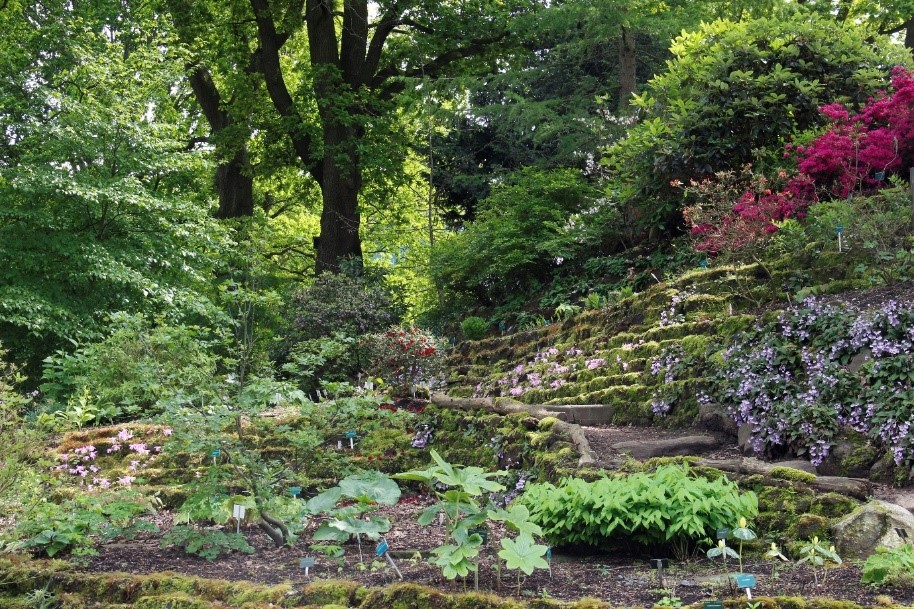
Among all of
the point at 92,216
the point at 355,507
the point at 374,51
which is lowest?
the point at 355,507

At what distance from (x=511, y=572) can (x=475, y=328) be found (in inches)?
393

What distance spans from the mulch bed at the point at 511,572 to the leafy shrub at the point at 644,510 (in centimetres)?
13

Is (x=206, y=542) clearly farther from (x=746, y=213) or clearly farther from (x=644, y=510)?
(x=746, y=213)

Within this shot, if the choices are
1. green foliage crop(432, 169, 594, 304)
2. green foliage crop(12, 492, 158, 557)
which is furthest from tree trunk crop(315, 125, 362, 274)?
green foliage crop(12, 492, 158, 557)

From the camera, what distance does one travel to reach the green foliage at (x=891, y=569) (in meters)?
3.51

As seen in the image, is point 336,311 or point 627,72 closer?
point 336,311

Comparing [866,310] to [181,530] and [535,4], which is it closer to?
[181,530]

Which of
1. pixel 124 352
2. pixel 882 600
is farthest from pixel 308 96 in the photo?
pixel 882 600

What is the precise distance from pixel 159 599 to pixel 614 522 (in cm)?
221

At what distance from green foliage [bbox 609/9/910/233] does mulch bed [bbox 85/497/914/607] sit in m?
7.75

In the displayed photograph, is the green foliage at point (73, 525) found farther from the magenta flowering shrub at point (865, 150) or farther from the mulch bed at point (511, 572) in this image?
the magenta flowering shrub at point (865, 150)

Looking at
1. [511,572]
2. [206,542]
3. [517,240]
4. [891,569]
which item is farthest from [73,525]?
[517,240]

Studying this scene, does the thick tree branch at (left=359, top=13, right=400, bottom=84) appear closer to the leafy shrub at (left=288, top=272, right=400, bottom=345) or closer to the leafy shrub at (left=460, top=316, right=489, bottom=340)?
the leafy shrub at (left=288, top=272, right=400, bottom=345)

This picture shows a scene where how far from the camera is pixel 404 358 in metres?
9.97
